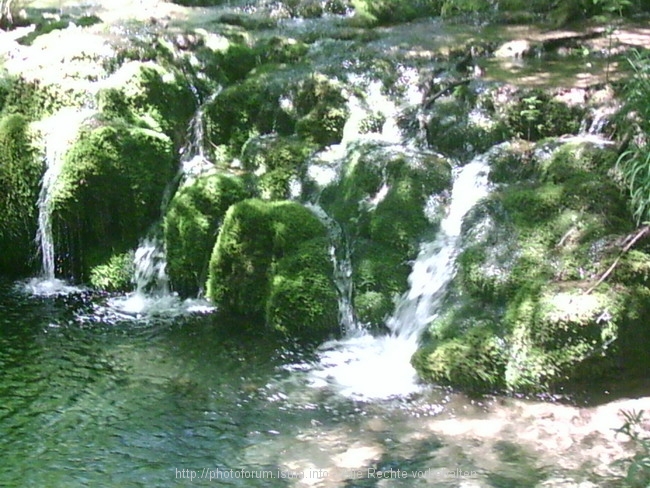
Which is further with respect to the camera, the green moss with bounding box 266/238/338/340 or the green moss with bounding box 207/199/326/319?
the green moss with bounding box 207/199/326/319

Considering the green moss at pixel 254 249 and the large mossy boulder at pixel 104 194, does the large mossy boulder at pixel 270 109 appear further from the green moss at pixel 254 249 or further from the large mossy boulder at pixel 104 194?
the green moss at pixel 254 249

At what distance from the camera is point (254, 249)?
26.1ft

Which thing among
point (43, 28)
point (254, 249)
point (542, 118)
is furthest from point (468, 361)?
point (43, 28)

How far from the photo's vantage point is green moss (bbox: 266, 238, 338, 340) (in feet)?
24.5

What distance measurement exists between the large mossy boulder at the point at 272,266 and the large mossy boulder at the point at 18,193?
8.27 feet

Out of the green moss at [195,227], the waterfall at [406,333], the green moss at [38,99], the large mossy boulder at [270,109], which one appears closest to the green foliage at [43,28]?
the green moss at [38,99]

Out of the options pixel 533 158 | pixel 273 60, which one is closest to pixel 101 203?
pixel 273 60

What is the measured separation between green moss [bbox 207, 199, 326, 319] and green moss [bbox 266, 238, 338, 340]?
0.16 meters

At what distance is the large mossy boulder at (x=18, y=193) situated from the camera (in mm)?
9102

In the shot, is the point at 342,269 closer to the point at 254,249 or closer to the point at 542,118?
the point at 254,249

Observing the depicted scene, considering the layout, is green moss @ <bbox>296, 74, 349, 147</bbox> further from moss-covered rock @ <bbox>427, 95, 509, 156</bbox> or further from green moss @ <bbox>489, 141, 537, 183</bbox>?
green moss @ <bbox>489, 141, 537, 183</bbox>

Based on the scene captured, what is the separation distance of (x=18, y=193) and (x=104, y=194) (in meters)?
1.09

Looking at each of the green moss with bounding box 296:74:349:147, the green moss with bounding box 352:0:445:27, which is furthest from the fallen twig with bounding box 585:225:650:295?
the green moss with bounding box 352:0:445:27

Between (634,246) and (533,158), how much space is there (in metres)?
1.59
